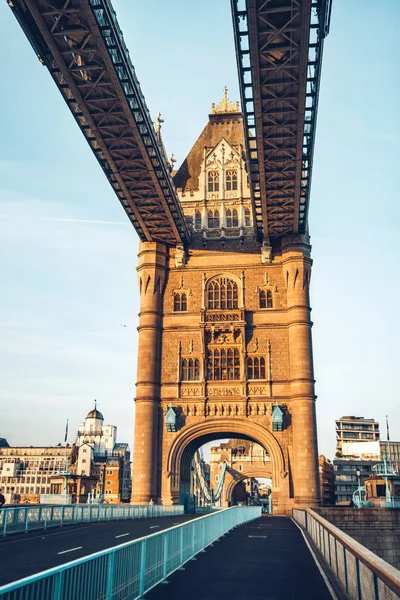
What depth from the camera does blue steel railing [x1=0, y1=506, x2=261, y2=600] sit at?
24.0ft

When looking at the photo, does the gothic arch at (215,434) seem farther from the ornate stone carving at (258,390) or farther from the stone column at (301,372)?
the ornate stone carving at (258,390)

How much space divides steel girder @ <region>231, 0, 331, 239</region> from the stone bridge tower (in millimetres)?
6320

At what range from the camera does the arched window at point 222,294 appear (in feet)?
163

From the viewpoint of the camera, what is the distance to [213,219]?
52.8m

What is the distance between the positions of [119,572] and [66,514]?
870 inches

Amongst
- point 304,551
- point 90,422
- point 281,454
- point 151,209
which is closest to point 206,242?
point 151,209

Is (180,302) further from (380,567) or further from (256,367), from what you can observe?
(380,567)

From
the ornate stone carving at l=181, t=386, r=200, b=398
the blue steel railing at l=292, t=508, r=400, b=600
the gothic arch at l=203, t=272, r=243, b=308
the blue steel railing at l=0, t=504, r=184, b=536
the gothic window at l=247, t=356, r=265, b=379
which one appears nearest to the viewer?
the blue steel railing at l=292, t=508, r=400, b=600

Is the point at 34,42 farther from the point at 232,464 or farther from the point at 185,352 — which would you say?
the point at 232,464

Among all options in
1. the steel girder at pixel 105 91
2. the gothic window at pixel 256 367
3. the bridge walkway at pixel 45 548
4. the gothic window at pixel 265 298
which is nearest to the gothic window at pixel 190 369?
the gothic window at pixel 256 367

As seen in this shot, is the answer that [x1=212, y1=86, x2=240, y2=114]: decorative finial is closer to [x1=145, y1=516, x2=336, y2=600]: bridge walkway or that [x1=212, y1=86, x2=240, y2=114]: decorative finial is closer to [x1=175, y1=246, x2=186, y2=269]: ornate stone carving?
[x1=175, y1=246, x2=186, y2=269]: ornate stone carving

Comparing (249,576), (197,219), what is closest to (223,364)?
(197,219)

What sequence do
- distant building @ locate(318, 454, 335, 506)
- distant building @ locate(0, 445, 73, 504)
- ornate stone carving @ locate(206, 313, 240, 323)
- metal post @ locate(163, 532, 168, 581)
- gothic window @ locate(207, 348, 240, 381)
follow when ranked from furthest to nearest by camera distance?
1. distant building @ locate(318, 454, 335, 506)
2. distant building @ locate(0, 445, 73, 504)
3. ornate stone carving @ locate(206, 313, 240, 323)
4. gothic window @ locate(207, 348, 240, 381)
5. metal post @ locate(163, 532, 168, 581)

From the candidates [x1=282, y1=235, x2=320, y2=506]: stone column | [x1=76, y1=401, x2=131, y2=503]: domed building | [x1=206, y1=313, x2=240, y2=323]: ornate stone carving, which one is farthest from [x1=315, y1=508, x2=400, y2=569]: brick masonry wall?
[x1=76, y1=401, x2=131, y2=503]: domed building
